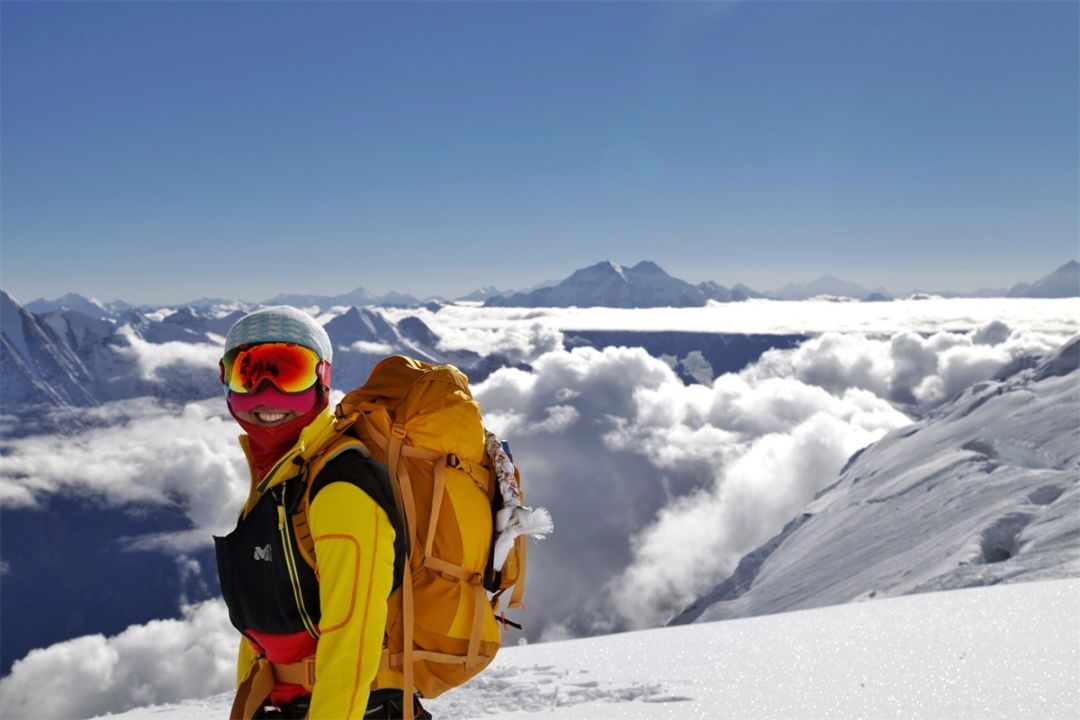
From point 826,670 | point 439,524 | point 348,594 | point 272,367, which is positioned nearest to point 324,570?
point 348,594

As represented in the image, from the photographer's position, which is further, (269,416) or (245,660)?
(245,660)

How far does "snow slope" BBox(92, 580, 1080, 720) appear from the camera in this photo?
599 cm

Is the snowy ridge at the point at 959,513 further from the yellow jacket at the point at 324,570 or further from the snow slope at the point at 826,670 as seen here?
the yellow jacket at the point at 324,570

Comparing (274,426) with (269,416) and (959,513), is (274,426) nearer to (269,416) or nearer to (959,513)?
(269,416)

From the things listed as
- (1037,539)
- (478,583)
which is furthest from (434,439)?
(1037,539)

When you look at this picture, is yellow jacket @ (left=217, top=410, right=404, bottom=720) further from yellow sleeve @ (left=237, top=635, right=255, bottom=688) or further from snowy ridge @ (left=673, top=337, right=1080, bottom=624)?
snowy ridge @ (left=673, top=337, right=1080, bottom=624)

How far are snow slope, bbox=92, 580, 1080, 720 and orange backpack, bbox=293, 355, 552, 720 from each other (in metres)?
4.00

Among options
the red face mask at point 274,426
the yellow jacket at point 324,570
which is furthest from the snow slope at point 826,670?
the red face mask at point 274,426

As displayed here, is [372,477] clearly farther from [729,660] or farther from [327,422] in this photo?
[729,660]

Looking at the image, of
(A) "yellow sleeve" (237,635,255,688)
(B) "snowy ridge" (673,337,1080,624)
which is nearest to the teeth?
(A) "yellow sleeve" (237,635,255,688)

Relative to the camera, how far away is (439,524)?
2975 millimetres

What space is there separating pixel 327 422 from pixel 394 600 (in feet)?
2.65

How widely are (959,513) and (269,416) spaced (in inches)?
1359

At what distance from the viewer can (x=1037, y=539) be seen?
19078mm
